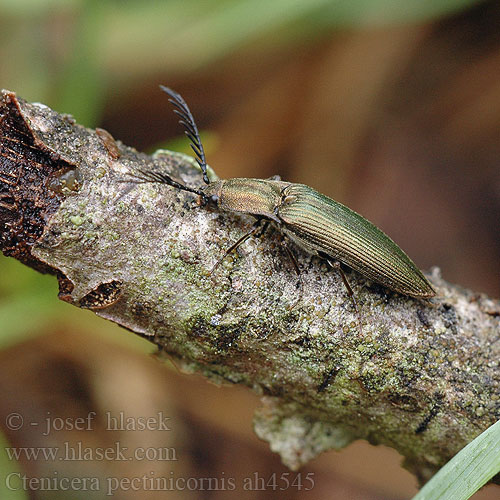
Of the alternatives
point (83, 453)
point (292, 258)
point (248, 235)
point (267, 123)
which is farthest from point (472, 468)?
point (267, 123)

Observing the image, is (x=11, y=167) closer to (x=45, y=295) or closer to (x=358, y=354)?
(x=358, y=354)

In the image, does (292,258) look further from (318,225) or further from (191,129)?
(191,129)

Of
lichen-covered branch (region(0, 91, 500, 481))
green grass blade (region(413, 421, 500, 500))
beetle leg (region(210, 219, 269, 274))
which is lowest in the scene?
green grass blade (region(413, 421, 500, 500))

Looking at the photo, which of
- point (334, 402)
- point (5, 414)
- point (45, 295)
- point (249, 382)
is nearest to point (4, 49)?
point (45, 295)

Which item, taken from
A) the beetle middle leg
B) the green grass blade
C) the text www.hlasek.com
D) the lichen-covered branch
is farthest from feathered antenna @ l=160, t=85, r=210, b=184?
the text www.hlasek.com

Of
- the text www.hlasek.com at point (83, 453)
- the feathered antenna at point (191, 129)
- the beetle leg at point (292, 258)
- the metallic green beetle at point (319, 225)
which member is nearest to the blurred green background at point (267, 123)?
the text www.hlasek.com at point (83, 453)

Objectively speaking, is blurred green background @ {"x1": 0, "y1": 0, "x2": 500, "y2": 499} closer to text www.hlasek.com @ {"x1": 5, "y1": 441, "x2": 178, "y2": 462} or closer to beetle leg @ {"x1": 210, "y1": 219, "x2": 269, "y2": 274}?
text www.hlasek.com @ {"x1": 5, "y1": 441, "x2": 178, "y2": 462}

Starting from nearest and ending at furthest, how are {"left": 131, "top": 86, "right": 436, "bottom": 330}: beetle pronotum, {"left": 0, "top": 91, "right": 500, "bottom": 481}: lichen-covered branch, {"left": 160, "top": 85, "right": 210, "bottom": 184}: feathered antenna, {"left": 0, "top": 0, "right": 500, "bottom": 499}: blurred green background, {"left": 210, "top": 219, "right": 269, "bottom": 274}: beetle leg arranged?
{"left": 0, "top": 91, "right": 500, "bottom": 481}: lichen-covered branch, {"left": 210, "top": 219, "right": 269, "bottom": 274}: beetle leg, {"left": 131, "top": 86, "right": 436, "bottom": 330}: beetle pronotum, {"left": 160, "top": 85, "right": 210, "bottom": 184}: feathered antenna, {"left": 0, "top": 0, "right": 500, "bottom": 499}: blurred green background
